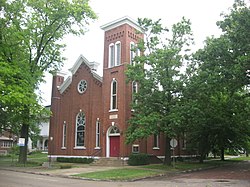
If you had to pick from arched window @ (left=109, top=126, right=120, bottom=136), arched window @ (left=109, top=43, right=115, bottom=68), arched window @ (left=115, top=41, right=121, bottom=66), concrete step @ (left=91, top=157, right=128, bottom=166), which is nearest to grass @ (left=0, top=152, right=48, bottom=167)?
concrete step @ (left=91, top=157, right=128, bottom=166)

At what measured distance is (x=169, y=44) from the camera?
81.7 feet

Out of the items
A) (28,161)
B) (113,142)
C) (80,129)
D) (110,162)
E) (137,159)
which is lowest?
(28,161)

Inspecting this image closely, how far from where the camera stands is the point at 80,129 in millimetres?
33094

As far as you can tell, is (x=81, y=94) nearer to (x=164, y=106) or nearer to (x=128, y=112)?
(x=128, y=112)

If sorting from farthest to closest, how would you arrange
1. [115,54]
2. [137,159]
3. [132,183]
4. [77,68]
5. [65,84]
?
1. [65,84]
2. [77,68]
3. [115,54]
4. [137,159]
5. [132,183]

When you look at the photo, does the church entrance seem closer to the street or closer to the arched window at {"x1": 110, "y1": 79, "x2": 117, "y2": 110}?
the arched window at {"x1": 110, "y1": 79, "x2": 117, "y2": 110}

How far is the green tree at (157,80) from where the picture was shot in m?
22.9

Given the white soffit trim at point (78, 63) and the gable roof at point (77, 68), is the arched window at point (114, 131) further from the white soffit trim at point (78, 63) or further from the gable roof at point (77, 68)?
the white soffit trim at point (78, 63)

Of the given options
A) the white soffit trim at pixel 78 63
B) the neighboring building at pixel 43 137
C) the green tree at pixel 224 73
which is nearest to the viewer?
the green tree at pixel 224 73

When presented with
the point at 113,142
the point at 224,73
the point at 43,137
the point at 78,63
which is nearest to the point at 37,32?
the point at 78,63

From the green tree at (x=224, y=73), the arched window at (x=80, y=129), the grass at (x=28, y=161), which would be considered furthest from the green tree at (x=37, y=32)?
the green tree at (x=224, y=73)

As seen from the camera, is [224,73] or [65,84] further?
[65,84]

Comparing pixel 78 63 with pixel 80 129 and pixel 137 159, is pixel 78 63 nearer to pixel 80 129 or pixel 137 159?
pixel 80 129

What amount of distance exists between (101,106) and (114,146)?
14.4 feet
